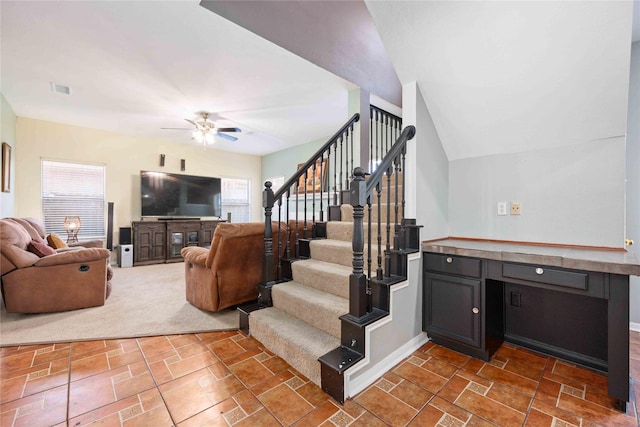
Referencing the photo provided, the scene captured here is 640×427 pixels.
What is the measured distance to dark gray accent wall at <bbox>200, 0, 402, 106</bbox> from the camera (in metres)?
2.78

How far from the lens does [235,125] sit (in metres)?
5.40

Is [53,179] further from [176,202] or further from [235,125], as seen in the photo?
[235,125]

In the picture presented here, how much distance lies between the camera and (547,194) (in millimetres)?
2158

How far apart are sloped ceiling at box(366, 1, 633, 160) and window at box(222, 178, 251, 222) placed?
6166 millimetres

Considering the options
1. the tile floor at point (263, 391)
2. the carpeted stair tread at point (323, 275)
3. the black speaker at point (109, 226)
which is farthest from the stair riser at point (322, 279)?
the black speaker at point (109, 226)

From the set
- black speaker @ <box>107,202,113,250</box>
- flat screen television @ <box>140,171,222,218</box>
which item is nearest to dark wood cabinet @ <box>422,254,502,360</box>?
flat screen television @ <box>140,171,222,218</box>

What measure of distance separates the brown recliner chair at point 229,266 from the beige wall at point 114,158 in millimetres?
4175

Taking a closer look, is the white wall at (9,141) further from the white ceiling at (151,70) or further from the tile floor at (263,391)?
the tile floor at (263,391)

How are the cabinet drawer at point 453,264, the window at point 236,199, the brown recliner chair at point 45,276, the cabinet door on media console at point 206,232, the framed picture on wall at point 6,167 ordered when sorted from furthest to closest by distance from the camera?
1. the window at point 236,199
2. the cabinet door on media console at point 206,232
3. the framed picture on wall at point 6,167
4. the brown recliner chair at point 45,276
5. the cabinet drawer at point 453,264

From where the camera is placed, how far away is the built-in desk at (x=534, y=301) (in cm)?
152

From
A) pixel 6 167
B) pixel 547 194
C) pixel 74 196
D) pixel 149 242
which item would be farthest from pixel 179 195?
pixel 547 194

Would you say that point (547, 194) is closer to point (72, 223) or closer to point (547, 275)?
point (547, 275)

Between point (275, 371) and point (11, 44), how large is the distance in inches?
163

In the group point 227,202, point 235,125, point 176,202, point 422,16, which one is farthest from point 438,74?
point 227,202
